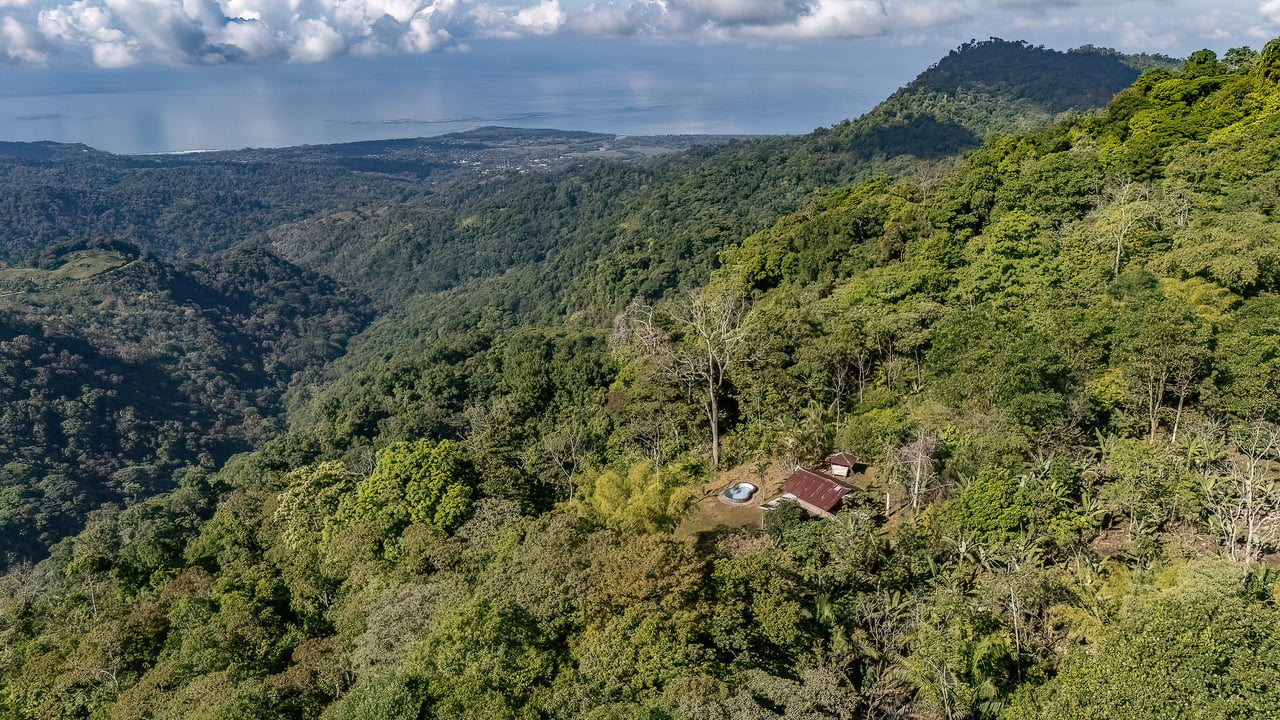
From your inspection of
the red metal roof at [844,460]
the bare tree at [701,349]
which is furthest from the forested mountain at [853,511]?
the red metal roof at [844,460]

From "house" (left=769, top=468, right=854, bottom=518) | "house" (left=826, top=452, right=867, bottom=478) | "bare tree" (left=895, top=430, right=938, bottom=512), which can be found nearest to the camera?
"bare tree" (left=895, top=430, right=938, bottom=512)

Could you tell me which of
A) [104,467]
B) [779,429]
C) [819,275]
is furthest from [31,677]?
[104,467]

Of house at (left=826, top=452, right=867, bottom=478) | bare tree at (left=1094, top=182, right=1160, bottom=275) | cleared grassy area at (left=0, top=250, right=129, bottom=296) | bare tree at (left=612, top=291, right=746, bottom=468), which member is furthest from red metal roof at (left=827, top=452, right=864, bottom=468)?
cleared grassy area at (left=0, top=250, right=129, bottom=296)

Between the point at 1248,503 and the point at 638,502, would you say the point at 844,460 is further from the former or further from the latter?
the point at 1248,503

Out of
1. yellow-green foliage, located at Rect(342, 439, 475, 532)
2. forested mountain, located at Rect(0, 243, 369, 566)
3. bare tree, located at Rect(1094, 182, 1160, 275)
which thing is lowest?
forested mountain, located at Rect(0, 243, 369, 566)

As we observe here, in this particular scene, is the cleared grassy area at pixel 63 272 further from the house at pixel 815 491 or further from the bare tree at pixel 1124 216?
the bare tree at pixel 1124 216

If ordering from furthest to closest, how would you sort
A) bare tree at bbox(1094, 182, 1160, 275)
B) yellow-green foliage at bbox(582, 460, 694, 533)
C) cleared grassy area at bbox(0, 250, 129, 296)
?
cleared grassy area at bbox(0, 250, 129, 296) < bare tree at bbox(1094, 182, 1160, 275) < yellow-green foliage at bbox(582, 460, 694, 533)

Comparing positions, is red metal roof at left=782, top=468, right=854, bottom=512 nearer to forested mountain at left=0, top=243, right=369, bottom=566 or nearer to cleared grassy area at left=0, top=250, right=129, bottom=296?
forested mountain at left=0, top=243, right=369, bottom=566
